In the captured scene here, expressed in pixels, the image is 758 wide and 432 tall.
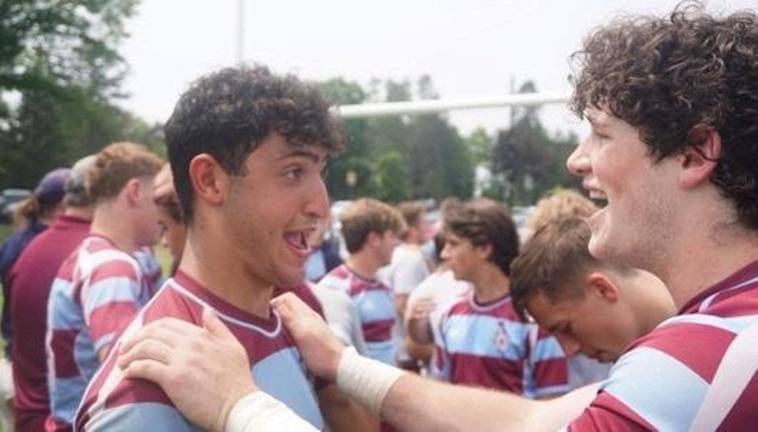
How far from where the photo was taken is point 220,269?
2205 mm

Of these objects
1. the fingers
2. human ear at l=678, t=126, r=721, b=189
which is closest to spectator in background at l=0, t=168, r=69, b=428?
the fingers

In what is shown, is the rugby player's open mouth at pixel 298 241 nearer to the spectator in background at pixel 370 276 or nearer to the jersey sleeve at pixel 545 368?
the jersey sleeve at pixel 545 368

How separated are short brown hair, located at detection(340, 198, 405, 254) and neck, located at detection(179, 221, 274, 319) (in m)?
4.55

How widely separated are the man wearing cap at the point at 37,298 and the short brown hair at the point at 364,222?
2.61m

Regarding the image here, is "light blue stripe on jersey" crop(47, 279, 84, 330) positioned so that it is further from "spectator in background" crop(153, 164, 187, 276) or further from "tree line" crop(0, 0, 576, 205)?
"tree line" crop(0, 0, 576, 205)

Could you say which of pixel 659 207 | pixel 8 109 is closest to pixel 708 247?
pixel 659 207

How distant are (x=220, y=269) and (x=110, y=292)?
148 cm

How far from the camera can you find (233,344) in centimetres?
195

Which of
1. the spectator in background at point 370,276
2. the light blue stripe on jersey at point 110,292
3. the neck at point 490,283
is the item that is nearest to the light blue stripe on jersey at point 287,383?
the light blue stripe on jersey at point 110,292

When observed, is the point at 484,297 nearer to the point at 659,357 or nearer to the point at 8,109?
the point at 659,357

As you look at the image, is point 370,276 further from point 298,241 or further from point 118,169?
point 298,241

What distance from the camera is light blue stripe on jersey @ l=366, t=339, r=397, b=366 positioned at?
6355 mm

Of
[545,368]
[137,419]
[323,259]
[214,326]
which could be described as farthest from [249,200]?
[323,259]

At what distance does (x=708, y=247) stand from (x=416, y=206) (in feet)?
31.1
